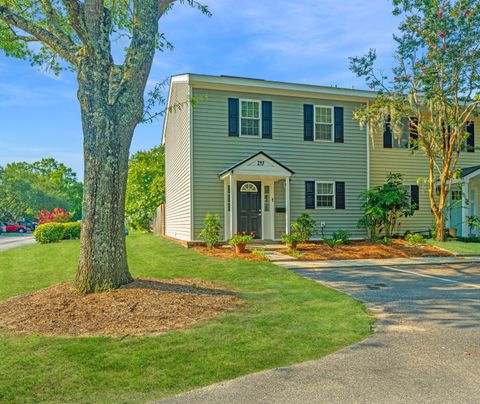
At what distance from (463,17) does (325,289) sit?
11.2m

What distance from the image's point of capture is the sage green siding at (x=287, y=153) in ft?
46.0

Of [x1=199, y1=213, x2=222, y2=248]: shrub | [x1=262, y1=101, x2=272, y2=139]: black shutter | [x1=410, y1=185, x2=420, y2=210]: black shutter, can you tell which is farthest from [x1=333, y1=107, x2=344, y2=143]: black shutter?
[x1=199, y1=213, x2=222, y2=248]: shrub

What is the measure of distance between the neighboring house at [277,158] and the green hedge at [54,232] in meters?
6.01

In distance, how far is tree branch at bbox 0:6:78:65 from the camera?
626 cm

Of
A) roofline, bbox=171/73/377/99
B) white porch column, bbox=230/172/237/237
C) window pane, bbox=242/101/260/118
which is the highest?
roofline, bbox=171/73/377/99

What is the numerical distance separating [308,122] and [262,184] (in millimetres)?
3265

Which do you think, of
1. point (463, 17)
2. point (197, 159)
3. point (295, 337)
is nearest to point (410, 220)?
point (463, 17)

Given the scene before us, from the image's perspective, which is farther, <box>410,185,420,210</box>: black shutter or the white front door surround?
<box>410,185,420,210</box>: black shutter

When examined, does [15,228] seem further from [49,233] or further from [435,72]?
[435,72]

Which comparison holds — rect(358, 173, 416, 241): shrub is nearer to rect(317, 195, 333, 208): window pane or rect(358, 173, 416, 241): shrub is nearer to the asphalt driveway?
rect(317, 195, 333, 208): window pane

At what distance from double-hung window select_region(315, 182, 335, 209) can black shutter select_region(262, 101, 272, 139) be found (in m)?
2.91

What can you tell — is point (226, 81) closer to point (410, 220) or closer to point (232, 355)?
point (410, 220)

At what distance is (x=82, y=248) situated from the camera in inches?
240

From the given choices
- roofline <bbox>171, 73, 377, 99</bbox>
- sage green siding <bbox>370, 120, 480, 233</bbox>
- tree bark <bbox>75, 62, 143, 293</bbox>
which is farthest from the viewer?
sage green siding <bbox>370, 120, 480, 233</bbox>
